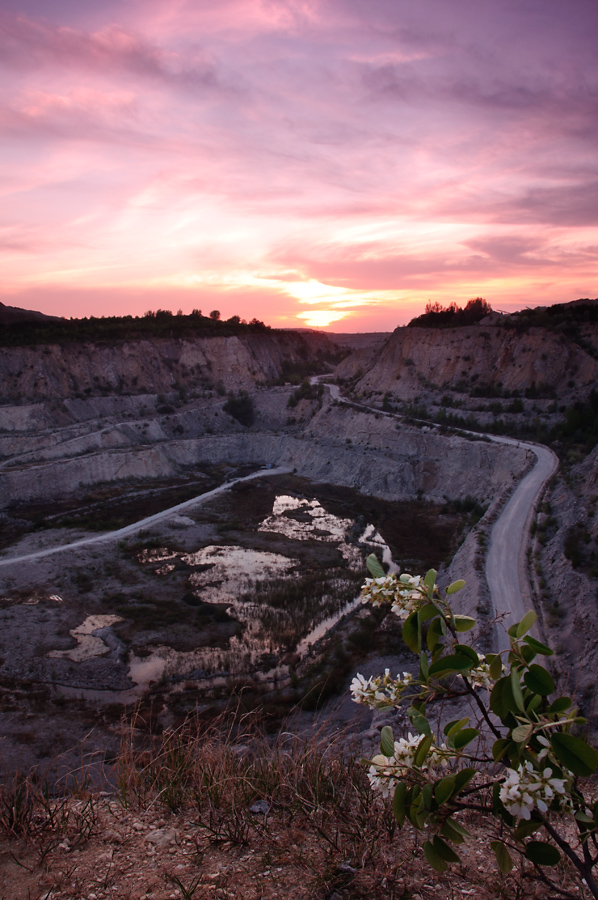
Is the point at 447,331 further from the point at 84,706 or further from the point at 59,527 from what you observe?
the point at 84,706

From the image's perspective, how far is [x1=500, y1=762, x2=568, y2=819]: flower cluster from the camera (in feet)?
6.31

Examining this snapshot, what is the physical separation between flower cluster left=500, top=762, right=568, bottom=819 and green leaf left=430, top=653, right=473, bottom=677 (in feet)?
1.53

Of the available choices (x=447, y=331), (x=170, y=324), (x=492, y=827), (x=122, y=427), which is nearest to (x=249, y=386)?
(x=170, y=324)

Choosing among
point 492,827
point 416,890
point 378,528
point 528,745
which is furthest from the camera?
point 378,528

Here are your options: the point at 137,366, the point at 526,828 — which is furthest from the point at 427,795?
the point at 137,366

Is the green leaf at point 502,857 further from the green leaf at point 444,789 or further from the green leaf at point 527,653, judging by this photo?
the green leaf at point 527,653

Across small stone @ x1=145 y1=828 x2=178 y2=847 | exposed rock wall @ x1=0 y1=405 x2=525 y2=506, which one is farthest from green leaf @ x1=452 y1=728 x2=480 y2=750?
exposed rock wall @ x1=0 y1=405 x2=525 y2=506

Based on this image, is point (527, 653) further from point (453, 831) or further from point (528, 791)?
point (453, 831)

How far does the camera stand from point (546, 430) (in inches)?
1405

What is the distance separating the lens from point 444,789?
87.3 inches

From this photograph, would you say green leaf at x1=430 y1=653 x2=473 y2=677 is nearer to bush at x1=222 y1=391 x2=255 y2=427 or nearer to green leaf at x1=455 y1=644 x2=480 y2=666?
green leaf at x1=455 y1=644 x2=480 y2=666

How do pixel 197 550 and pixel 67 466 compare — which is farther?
pixel 67 466

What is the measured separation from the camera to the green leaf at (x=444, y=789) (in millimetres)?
2201

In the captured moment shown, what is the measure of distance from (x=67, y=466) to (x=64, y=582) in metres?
19.7
